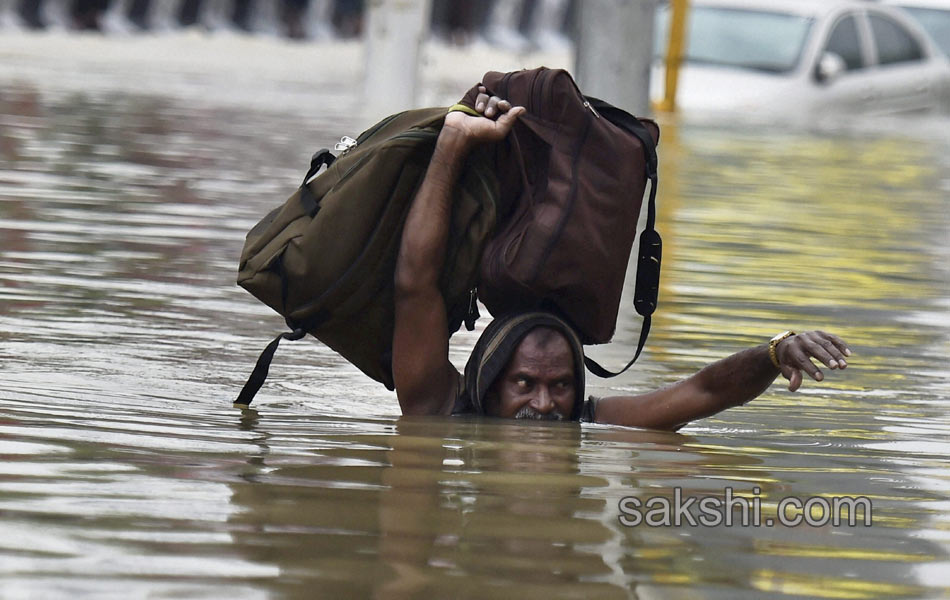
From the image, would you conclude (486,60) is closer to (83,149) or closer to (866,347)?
(83,149)

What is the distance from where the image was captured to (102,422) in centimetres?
461

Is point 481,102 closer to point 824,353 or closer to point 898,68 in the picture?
point 824,353

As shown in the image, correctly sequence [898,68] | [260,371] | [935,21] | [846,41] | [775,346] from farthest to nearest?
[935,21]
[898,68]
[846,41]
[260,371]
[775,346]

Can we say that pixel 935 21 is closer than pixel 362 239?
No

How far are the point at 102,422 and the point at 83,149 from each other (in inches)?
310

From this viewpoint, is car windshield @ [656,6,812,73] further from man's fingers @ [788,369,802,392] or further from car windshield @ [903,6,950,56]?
man's fingers @ [788,369,802,392]

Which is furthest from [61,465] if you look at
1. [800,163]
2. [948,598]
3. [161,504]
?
[800,163]

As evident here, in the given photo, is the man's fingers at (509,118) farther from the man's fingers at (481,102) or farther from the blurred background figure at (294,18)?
the blurred background figure at (294,18)

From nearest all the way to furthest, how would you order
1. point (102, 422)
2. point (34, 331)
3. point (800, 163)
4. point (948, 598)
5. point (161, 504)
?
point (948, 598)
point (161, 504)
point (102, 422)
point (34, 331)
point (800, 163)

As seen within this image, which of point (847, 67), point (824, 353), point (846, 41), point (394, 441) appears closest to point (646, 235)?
point (824, 353)

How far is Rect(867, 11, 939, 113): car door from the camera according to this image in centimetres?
1894

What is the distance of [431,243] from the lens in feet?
15.6

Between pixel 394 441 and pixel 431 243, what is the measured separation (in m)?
0.50

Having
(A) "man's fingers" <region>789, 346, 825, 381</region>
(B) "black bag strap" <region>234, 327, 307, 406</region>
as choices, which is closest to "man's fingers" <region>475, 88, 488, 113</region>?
(B) "black bag strap" <region>234, 327, 307, 406</region>
